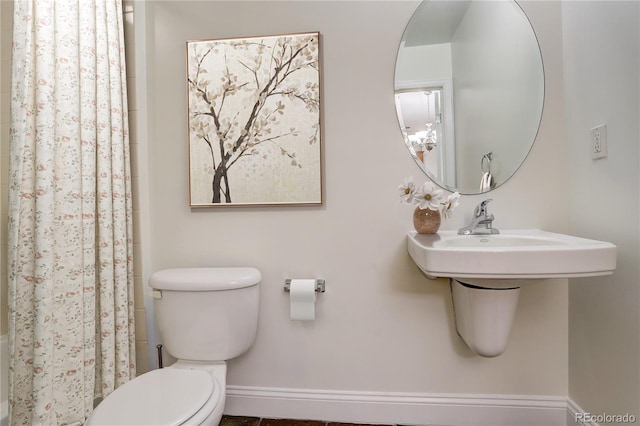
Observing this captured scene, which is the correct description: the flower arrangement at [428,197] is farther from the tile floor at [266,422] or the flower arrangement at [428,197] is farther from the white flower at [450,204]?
the tile floor at [266,422]

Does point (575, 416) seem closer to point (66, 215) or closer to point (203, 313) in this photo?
point (203, 313)

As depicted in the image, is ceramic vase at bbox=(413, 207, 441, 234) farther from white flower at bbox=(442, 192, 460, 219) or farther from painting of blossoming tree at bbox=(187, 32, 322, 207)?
painting of blossoming tree at bbox=(187, 32, 322, 207)

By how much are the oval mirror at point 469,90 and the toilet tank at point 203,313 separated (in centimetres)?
97

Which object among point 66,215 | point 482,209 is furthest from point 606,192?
point 66,215

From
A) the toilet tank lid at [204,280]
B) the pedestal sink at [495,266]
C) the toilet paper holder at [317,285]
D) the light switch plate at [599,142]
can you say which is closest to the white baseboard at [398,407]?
the pedestal sink at [495,266]

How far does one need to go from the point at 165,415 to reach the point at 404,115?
4.54 feet

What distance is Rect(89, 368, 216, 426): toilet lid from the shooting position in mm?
886

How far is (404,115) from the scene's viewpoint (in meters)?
1.42

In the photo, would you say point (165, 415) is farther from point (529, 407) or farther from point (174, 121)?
point (529, 407)

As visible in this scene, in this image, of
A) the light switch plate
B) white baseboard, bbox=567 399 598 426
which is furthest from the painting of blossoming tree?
white baseboard, bbox=567 399 598 426

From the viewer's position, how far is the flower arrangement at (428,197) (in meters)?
1.24

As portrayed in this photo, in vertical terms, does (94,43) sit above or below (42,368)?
above

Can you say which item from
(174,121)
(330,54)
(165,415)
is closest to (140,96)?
(174,121)

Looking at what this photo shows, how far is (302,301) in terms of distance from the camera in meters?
1.38
